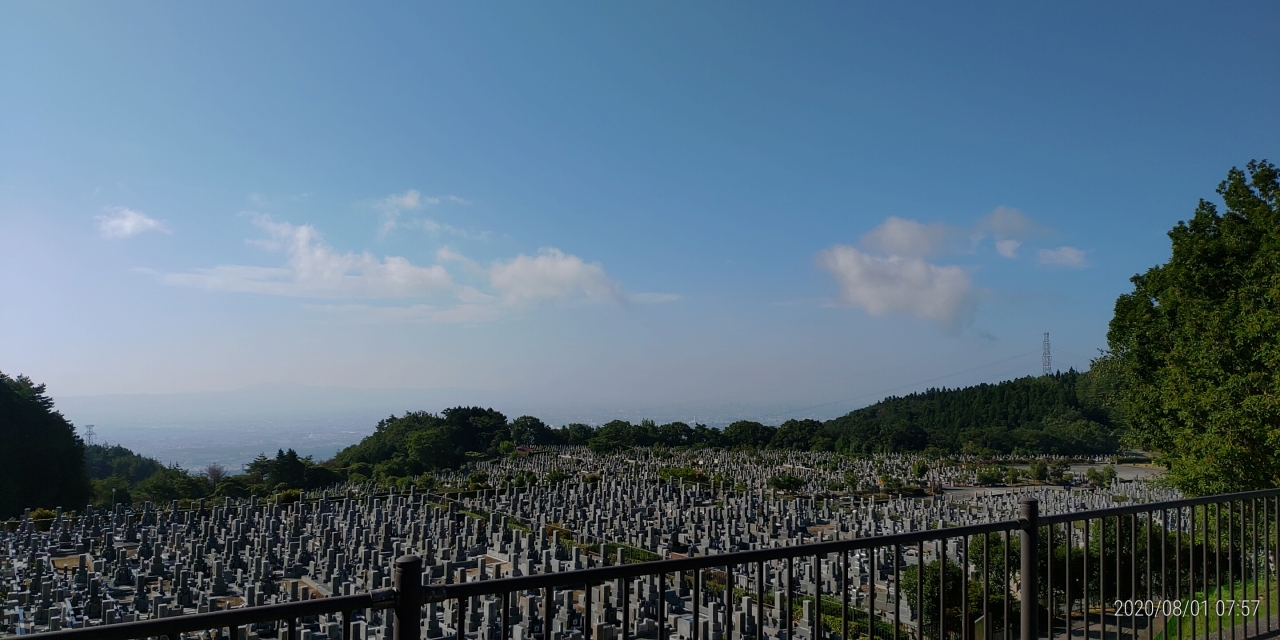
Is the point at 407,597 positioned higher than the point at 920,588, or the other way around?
the point at 407,597

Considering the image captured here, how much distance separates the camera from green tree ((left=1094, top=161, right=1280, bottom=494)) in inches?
431

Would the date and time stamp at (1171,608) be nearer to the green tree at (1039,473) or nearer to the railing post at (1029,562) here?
the railing post at (1029,562)

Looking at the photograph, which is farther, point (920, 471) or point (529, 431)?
point (529, 431)

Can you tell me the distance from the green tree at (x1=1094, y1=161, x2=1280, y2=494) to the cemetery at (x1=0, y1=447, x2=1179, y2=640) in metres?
4.80

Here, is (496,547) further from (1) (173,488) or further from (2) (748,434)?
(2) (748,434)

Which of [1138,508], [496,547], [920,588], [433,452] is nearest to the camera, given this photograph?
[920,588]

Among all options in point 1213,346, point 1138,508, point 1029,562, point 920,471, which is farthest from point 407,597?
point 920,471

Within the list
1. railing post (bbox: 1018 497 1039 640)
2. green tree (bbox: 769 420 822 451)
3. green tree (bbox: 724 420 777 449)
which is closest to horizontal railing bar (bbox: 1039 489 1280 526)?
railing post (bbox: 1018 497 1039 640)

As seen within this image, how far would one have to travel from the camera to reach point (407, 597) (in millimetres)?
2182

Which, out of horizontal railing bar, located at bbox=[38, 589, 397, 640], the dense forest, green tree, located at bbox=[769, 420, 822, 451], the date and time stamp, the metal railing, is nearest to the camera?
horizontal railing bar, located at bbox=[38, 589, 397, 640]

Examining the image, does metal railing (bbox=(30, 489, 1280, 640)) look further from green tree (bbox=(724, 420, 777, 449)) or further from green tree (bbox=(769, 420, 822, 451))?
green tree (bbox=(724, 420, 777, 449))

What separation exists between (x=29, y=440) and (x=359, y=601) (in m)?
40.9

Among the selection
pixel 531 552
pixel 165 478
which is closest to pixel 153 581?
pixel 531 552

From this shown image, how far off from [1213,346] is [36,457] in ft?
138
